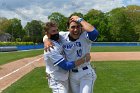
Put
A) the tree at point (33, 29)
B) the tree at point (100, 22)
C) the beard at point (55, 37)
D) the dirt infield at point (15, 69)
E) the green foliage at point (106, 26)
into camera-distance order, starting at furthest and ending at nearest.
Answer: the tree at point (33, 29), the tree at point (100, 22), the green foliage at point (106, 26), the dirt infield at point (15, 69), the beard at point (55, 37)

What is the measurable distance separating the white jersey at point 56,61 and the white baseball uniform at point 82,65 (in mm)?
101

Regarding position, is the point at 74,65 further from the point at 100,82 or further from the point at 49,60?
the point at 100,82

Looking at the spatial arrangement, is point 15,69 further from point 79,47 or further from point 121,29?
point 121,29

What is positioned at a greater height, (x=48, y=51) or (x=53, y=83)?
(x=48, y=51)

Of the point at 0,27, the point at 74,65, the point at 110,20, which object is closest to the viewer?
the point at 74,65

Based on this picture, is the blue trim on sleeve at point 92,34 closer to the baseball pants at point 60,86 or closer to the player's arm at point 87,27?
the player's arm at point 87,27

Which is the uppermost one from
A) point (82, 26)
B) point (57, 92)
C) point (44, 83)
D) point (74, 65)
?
point (82, 26)

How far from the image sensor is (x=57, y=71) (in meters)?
6.24

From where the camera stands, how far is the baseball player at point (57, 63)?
20.0 feet

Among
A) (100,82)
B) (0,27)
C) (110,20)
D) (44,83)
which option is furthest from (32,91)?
(0,27)

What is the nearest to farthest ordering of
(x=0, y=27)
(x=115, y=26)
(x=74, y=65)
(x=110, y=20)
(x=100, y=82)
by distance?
(x=74, y=65) → (x=100, y=82) → (x=115, y=26) → (x=110, y=20) → (x=0, y=27)

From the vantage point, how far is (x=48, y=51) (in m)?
6.19

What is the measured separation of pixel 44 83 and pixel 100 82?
224cm

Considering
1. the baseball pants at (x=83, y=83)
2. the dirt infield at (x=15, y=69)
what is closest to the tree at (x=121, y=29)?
the dirt infield at (x=15, y=69)
